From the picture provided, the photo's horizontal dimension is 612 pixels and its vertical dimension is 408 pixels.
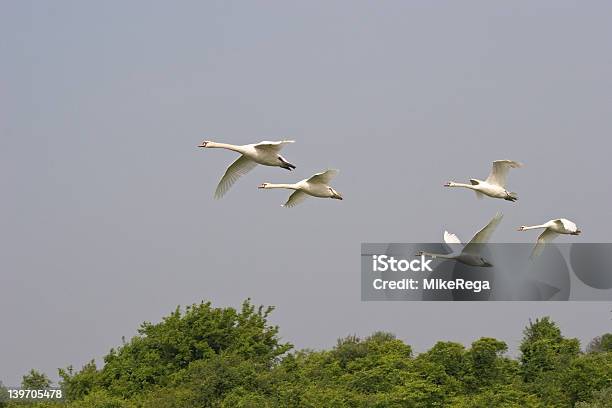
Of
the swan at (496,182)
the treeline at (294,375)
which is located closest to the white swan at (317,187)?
the swan at (496,182)

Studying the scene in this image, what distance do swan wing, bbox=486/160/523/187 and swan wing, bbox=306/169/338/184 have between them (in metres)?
4.28

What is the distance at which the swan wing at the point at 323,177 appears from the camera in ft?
72.1

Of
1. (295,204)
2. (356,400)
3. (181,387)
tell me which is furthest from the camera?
(181,387)

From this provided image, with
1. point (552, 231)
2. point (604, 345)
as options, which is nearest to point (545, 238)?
point (552, 231)

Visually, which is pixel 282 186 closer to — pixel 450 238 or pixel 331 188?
pixel 331 188

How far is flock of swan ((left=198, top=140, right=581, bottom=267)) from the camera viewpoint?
2133cm

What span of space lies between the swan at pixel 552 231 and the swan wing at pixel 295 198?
5.64 meters

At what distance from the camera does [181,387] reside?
43531 millimetres

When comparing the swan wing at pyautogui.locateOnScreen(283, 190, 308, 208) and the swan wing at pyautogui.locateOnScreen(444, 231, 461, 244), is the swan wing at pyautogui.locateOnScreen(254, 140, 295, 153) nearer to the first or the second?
the swan wing at pyautogui.locateOnScreen(283, 190, 308, 208)

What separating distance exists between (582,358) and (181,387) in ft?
49.2

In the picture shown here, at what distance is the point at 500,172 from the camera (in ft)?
81.4

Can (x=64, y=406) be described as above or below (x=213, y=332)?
below

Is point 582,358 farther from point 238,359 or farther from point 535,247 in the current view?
point 535,247

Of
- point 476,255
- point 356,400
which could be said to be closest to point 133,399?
point 356,400
